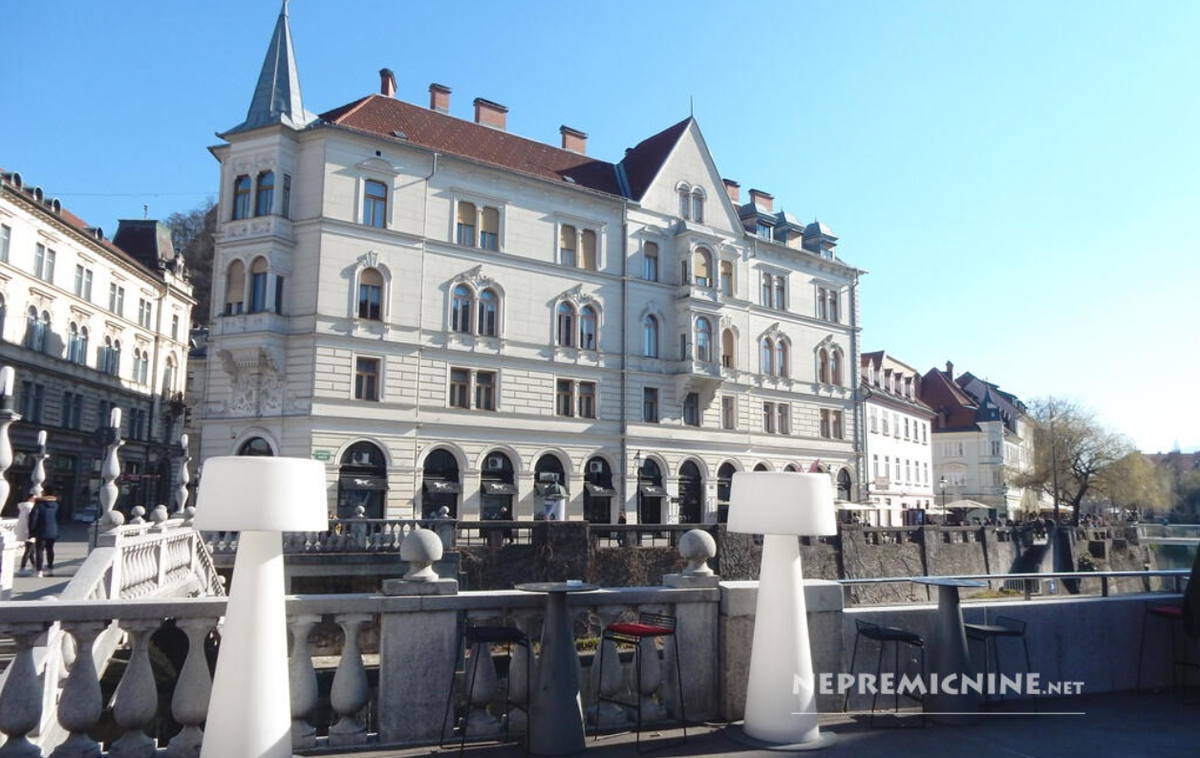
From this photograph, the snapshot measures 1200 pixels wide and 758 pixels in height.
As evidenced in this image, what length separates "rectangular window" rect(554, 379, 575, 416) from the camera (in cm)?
3541

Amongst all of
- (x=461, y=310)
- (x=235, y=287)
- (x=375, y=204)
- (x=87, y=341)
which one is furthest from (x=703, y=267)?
(x=87, y=341)

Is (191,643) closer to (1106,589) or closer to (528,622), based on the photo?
(528,622)

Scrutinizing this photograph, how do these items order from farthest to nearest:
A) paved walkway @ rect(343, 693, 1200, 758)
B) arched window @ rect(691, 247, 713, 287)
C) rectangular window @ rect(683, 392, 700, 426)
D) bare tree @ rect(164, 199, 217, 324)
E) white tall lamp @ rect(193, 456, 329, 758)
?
1. bare tree @ rect(164, 199, 217, 324)
2. arched window @ rect(691, 247, 713, 287)
3. rectangular window @ rect(683, 392, 700, 426)
4. paved walkway @ rect(343, 693, 1200, 758)
5. white tall lamp @ rect(193, 456, 329, 758)

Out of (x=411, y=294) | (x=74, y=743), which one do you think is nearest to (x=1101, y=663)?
(x=74, y=743)

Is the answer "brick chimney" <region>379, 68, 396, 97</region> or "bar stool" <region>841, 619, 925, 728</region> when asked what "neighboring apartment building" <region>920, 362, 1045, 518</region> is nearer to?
"brick chimney" <region>379, 68, 396, 97</region>

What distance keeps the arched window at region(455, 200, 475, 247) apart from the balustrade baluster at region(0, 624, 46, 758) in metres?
29.7

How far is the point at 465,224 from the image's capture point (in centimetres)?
3391

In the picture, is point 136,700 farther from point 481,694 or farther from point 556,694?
point 556,694

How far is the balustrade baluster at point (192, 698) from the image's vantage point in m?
4.90

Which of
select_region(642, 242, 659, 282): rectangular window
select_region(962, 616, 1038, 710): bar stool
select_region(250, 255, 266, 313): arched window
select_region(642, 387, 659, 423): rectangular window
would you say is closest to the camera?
select_region(962, 616, 1038, 710): bar stool

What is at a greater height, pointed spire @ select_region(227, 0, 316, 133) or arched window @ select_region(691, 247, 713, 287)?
pointed spire @ select_region(227, 0, 316, 133)

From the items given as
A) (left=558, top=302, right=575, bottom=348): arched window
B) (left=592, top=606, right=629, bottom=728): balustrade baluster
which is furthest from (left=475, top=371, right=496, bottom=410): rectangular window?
(left=592, top=606, right=629, bottom=728): balustrade baluster

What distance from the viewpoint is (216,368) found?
3088cm

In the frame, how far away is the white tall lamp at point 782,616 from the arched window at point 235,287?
28.9 meters
